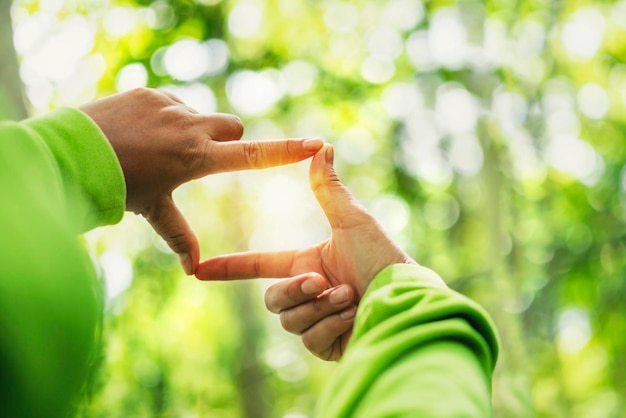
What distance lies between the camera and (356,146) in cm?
Result: 1114

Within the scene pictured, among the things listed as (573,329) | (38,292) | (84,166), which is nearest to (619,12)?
(573,329)

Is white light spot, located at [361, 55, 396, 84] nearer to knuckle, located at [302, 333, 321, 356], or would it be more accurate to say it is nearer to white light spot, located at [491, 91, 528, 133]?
white light spot, located at [491, 91, 528, 133]

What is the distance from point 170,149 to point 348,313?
2.27ft

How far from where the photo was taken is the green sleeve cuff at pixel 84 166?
1135 millimetres

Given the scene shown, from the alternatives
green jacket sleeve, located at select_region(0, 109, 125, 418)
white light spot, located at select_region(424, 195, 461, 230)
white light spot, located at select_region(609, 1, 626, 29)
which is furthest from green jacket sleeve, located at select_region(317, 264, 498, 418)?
white light spot, located at select_region(424, 195, 461, 230)

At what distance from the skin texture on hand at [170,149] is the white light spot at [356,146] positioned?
8397mm

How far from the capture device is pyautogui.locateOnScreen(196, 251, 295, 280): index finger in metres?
1.96

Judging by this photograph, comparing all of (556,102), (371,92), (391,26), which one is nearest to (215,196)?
(371,92)

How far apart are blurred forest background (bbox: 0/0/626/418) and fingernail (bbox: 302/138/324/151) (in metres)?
4.95

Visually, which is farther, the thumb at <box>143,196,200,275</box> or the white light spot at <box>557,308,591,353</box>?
the white light spot at <box>557,308,591,353</box>

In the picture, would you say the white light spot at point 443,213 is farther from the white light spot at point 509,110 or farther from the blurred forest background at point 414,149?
the white light spot at point 509,110

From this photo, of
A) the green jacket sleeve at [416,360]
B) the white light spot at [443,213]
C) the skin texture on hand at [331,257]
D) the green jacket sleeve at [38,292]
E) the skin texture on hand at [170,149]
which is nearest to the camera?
the green jacket sleeve at [38,292]

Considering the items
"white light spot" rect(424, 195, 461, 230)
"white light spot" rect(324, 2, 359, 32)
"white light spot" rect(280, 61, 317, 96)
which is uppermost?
"white light spot" rect(324, 2, 359, 32)

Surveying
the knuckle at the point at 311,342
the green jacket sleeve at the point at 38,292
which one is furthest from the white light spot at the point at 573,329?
the green jacket sleeve at the point at 38,292
